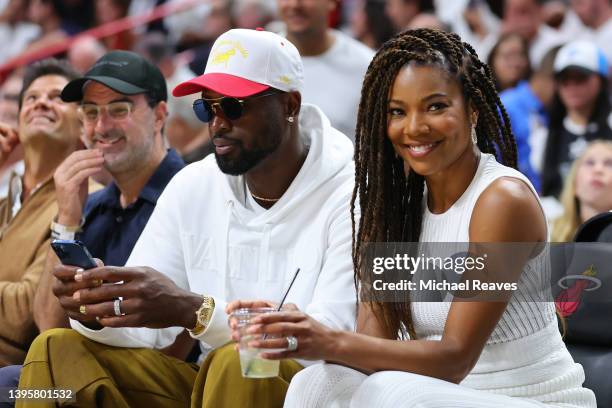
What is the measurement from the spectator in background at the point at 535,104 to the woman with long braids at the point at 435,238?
343 centimetres

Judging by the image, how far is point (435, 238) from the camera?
10.2 feet

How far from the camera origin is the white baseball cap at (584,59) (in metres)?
6.59

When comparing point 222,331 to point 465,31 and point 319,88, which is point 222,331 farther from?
point 465,31

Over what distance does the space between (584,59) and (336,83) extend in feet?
6.04

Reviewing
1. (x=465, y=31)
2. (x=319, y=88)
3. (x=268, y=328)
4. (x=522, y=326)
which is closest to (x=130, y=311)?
(x=268, y=328)

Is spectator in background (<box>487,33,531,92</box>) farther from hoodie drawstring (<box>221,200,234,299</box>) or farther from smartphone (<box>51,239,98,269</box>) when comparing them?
smartphone (<box>51,239,98,269</box>)

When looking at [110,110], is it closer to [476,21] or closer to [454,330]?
[454,330]

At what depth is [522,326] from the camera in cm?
298

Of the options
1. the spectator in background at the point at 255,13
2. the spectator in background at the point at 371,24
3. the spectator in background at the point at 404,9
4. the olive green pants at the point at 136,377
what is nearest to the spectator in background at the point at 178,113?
the spectator in background at the point at 255,13

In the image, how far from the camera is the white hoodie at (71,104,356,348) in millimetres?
3479

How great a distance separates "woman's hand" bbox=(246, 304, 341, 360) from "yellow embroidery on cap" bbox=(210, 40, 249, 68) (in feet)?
4.02

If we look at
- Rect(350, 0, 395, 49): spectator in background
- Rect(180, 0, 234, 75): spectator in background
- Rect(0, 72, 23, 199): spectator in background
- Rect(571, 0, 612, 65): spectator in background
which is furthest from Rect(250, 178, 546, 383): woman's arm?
Rect(180, 0, 234, 75): spectator in background

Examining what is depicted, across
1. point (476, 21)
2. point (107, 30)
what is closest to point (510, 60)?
point (476, 21)

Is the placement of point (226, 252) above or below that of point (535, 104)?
below
